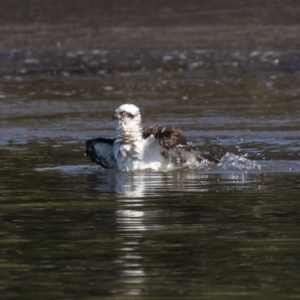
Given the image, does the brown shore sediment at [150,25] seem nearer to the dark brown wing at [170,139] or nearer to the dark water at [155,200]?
the dark water at [155,200]

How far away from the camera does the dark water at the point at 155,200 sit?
6734mm

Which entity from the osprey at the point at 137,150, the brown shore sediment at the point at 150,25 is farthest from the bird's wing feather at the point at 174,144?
the brown shore sediment at the point at 150,25

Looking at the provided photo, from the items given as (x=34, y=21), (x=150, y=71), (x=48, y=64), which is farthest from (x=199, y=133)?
(x=34, y=21)

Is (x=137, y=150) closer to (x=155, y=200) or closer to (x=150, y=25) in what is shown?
(x=155, y=200)

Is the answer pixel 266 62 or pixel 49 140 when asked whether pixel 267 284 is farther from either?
pixel 266 62

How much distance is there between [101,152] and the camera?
12.2 meters

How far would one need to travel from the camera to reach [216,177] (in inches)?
443

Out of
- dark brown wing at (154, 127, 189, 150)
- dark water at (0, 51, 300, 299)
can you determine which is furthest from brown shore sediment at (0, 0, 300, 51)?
dark brown wing at (154, 127, 189, 150)

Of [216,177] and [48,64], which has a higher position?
[48,64]

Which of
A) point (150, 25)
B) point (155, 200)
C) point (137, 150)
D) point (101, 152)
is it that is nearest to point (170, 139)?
point (137, 150)

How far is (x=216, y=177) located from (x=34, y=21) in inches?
792

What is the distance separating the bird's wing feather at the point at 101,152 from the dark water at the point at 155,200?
16cm

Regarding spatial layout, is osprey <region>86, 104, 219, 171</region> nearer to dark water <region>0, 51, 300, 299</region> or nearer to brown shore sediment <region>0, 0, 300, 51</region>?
dark water <region>0, 51, 300, 299</region>

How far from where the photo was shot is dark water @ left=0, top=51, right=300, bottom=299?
6.73 m
